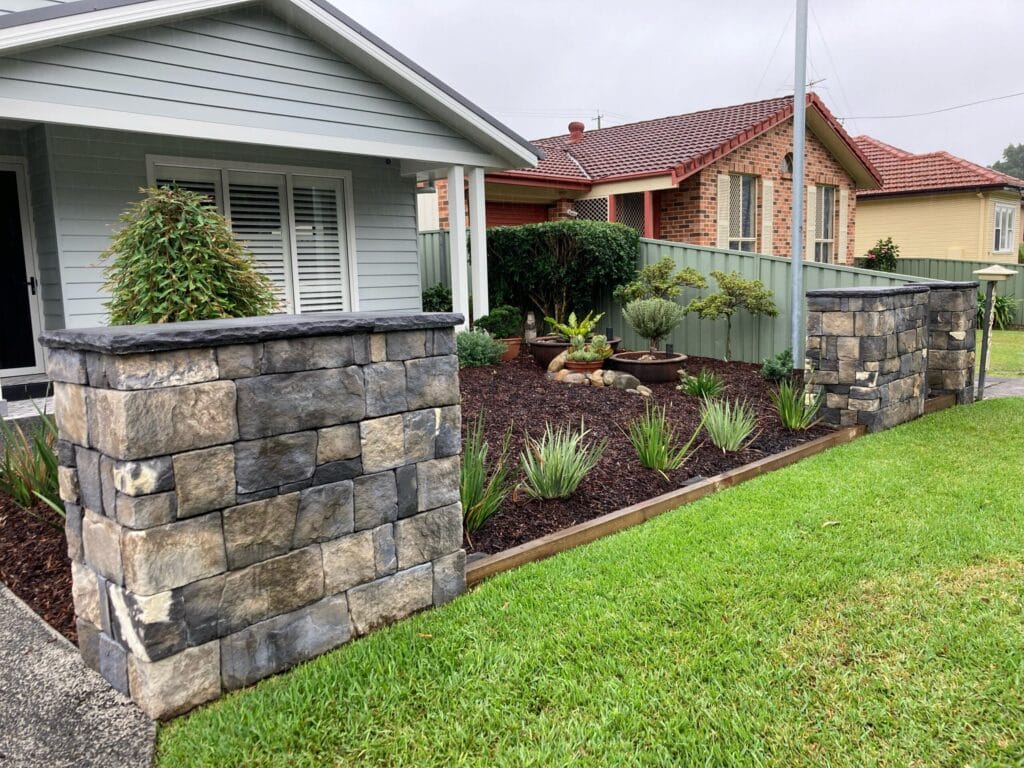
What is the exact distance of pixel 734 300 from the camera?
9656mm

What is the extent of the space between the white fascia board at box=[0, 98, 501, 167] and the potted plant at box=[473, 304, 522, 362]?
73.7 inches

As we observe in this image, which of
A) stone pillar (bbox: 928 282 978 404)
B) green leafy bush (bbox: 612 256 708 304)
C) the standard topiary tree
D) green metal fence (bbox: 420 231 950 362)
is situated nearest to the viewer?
the standard topiary tree

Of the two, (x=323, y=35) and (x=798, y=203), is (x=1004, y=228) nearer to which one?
(x=798, y=203)

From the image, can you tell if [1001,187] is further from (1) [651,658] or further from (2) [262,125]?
(1) [651,658]

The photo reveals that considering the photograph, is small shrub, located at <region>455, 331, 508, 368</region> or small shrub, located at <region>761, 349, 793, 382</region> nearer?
small shrub, located at <region>761, 349, 793, 382</region>

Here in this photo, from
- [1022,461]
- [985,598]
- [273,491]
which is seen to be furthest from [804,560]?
[1022,461]

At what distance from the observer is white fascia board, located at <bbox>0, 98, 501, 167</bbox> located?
608 cm

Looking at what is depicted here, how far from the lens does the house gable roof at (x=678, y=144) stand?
1364 cm

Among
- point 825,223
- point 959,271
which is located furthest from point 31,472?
point 959,271

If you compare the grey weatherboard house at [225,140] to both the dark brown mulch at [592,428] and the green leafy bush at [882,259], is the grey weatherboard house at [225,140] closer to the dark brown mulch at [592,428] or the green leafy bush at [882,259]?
the dark brown mulch at [592,428]

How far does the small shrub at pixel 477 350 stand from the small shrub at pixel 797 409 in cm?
344

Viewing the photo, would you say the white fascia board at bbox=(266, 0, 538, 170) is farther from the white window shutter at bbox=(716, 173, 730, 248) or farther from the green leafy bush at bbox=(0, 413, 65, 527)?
the white window shutter at bbox=(716, 173, 730, 248)

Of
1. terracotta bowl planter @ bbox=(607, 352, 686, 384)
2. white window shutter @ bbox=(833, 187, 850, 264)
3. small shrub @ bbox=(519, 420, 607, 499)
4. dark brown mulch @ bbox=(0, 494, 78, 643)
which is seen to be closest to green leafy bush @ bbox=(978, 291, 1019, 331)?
white window shutter @ bbox=(833, 187, 850, 264)

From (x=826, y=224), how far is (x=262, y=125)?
13.8m
